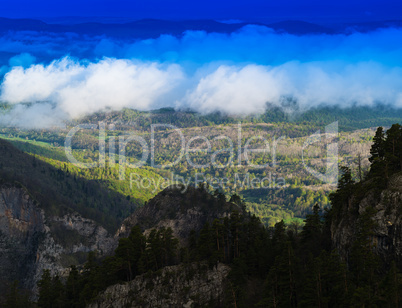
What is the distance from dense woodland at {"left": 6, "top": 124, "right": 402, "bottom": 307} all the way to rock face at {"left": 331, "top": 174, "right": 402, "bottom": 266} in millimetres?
1587

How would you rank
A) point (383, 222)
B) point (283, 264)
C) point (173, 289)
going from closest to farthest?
point (383, 222)
point (283, 264)
point (173, 289)

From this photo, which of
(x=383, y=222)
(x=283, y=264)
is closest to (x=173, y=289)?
(x=283, y=264)

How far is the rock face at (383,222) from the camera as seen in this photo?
9525cm

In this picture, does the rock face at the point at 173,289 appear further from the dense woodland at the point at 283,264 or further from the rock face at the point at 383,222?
the rock face at the point at 383,222

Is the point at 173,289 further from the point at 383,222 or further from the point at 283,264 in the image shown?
the point at 383,222

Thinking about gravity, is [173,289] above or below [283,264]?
below

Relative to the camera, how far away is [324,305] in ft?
314

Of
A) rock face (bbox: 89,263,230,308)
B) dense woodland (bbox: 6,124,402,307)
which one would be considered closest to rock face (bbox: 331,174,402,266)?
dense woodland (bbox: 6,124,402,307)

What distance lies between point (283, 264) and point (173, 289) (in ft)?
108

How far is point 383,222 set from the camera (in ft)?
320

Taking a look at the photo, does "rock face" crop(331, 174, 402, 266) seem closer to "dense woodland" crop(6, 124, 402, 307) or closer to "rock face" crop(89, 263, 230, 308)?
"dense woodland" crop(6, 124, 402, 307)

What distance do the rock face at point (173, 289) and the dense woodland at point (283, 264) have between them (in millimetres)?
2725

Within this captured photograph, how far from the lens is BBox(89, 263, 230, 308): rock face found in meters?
122

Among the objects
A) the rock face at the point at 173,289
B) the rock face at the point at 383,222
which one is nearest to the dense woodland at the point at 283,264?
the rock face at the point at 383,222
